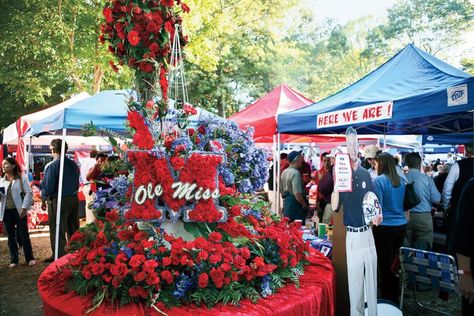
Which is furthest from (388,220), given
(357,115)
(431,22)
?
(431,22)

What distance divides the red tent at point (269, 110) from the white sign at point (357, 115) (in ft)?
5.02

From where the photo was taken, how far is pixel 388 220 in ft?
14.9

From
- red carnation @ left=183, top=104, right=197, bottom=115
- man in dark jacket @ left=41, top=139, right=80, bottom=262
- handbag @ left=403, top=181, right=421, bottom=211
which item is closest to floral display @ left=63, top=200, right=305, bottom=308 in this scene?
red carnation @ left=183, top=104, right=197, bottom=115

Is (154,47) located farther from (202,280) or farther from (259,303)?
(259,303)

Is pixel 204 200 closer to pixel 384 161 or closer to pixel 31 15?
pixel 384 161

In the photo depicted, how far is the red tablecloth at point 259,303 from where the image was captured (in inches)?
89.3

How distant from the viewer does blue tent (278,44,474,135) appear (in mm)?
3949

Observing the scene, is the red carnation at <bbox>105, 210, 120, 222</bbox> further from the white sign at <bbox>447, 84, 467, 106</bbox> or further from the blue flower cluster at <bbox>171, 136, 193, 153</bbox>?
→ the white sign at <bbox>447, 84, 467, 106</bbox>

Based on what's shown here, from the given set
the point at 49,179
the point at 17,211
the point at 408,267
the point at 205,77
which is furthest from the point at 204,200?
the point at 205,77

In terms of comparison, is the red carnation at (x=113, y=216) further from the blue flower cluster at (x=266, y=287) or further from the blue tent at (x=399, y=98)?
the blue tent at (x=399, y=98)

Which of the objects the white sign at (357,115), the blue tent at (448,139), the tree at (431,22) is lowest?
the white sign at (357,115)

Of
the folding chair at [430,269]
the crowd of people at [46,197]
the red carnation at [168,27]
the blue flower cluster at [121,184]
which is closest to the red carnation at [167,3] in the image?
the red carnation at [168,27]

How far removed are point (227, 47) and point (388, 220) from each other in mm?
15081

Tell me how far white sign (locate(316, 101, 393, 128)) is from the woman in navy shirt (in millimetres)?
503
